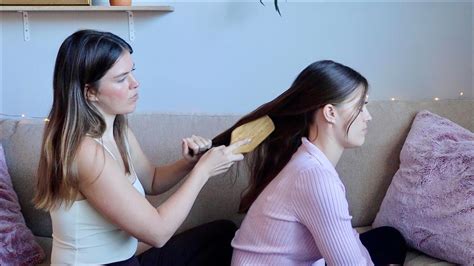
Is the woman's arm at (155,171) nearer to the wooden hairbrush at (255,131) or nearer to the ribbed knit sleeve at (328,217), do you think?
the wooden hairbrush at (255,131)

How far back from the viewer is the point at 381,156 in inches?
67.7

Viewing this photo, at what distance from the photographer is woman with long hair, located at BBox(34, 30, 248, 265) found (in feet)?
3.62

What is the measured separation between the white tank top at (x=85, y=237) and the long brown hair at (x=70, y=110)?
4 centimetres

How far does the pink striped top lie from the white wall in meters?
0.87

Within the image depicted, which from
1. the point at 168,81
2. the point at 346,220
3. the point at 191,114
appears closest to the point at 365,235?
the point at 346,220

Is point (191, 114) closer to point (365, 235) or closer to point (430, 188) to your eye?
point (365, 235)

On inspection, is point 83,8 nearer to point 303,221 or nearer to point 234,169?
point 234,169

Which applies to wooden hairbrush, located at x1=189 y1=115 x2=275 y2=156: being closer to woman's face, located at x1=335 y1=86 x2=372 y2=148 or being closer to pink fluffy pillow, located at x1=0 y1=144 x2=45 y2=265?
woman's face, located at x1=335 y1=86 x2=372 y2=148

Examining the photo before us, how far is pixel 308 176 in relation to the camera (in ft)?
3.65

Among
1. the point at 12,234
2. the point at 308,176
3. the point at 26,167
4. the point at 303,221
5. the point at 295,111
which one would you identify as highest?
the point at 295,111

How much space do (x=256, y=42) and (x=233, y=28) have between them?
11 cm

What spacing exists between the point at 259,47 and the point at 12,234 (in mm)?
1125

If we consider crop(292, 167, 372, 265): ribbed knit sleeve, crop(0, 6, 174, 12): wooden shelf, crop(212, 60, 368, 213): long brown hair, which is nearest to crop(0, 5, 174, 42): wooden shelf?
crop(0, 6, 174, 12): wooden shelf

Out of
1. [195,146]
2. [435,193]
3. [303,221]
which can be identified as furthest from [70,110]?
[435,193]
